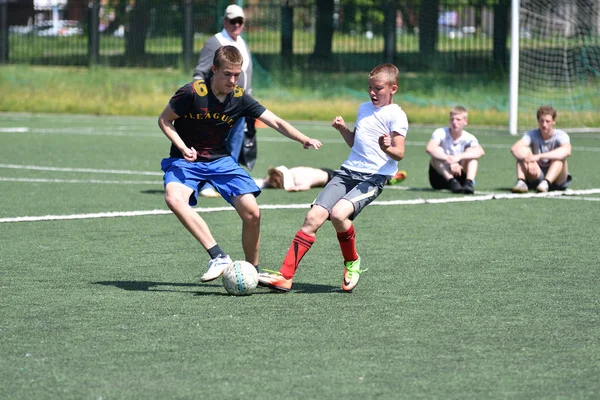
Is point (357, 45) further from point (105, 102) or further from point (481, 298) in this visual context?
point (481, 298)

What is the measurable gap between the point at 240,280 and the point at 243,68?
207 inches

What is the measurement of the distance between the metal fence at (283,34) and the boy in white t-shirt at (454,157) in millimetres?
15876

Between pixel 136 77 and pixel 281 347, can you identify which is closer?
pixel 281 347

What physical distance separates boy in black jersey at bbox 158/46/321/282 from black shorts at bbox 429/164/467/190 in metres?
5.57

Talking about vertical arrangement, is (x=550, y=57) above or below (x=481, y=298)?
above

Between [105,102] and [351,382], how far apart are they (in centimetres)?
2424

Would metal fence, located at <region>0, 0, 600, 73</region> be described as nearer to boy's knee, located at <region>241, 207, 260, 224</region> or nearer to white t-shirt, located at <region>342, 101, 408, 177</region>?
white t-shirt, located at <region>342, 101, 408, 177</region>

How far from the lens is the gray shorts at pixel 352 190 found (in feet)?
24.3

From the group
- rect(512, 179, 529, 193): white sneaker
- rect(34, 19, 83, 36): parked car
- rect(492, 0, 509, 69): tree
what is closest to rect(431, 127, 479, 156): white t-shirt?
rect(512, 179, 529, 193): white sneaker

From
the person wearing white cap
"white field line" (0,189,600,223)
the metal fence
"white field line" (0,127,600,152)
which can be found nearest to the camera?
"white field line" (0,189,600,223)

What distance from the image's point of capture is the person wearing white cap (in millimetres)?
11961

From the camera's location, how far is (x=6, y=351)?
574cm

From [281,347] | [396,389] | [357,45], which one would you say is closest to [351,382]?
[396,389]

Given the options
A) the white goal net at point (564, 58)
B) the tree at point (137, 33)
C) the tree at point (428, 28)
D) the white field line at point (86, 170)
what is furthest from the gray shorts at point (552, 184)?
the tree at point (137, 33)
